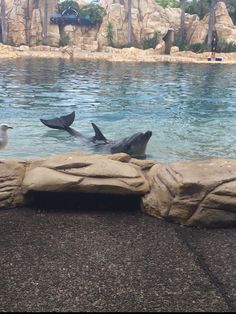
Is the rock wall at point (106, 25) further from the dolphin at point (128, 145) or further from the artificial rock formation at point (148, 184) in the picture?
the artificial rock formation at point (148, 184)

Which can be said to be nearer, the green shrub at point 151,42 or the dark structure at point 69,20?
the green shrub at point 151,42

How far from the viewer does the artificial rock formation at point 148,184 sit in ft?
13.6

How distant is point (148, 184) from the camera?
462cm

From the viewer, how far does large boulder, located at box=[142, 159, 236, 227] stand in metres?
4.13

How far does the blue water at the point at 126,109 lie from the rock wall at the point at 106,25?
23.1 metres

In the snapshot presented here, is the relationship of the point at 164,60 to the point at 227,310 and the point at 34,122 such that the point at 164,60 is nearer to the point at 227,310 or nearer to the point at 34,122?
the point at 34,122

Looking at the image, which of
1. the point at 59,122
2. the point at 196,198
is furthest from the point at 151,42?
the point at 196,198

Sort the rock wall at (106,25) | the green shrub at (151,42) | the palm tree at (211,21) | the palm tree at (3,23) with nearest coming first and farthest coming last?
the palm tree at (211,21) → the green shrub at (151,42) → the palm tree at (3,23) → the rock wall at (106,25)

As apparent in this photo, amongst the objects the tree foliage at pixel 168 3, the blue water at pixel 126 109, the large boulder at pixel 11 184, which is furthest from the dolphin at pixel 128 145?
the tree foliage at pixel 168 3

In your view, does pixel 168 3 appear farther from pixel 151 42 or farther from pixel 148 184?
pixel 148 184

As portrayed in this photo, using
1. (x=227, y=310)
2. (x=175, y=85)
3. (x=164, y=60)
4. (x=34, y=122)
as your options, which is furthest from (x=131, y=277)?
(x=164, y=60)

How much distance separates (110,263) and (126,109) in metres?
11.3

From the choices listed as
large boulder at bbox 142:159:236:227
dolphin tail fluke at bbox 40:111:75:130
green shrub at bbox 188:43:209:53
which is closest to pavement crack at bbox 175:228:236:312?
large boulder at bbox 142:159:236:227

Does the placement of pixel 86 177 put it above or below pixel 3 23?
below
